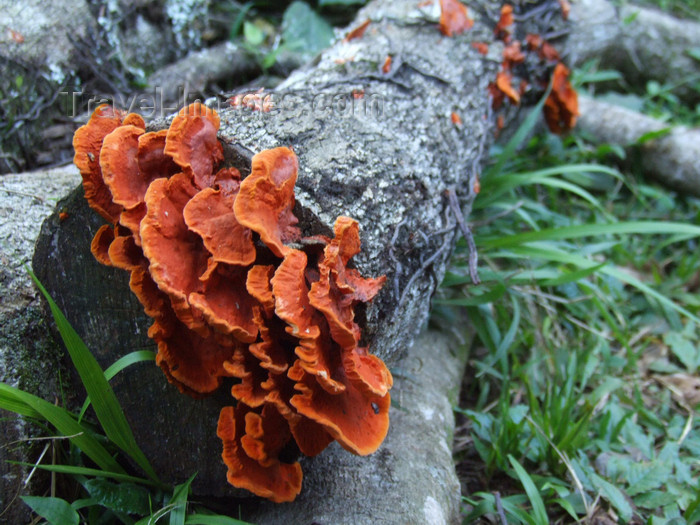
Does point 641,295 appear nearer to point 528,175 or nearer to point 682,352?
point 682,352

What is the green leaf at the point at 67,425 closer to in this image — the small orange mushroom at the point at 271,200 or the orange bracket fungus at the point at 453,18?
the small orange mushroom at the point at 271,200

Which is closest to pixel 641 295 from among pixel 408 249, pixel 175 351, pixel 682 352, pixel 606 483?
pixel 682 352

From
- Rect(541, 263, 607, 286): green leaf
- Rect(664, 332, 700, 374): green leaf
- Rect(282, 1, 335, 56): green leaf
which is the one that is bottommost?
Rect(664, 332, 700, 374): green leaf

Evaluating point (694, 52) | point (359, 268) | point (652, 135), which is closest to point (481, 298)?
point (359, 268)

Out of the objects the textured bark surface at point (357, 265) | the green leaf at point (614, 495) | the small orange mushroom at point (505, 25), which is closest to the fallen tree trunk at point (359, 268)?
the textured bark surface at point (357, 265)

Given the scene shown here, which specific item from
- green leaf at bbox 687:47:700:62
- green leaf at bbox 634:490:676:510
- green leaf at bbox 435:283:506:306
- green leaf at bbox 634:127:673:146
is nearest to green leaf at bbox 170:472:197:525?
green leaf at bbox 435:283:506:306

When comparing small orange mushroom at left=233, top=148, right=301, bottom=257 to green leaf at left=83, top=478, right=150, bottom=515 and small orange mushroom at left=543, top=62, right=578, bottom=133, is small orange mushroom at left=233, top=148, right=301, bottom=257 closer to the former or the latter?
green leaf at left=83, top=478, right=150, bottom=515
